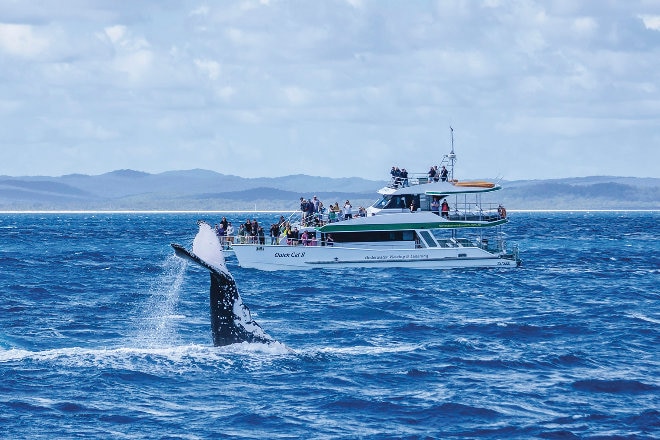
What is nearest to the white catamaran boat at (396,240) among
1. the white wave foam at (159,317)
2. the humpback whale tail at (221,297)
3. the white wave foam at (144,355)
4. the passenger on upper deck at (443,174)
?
the passenger on upper deck at (443,174)

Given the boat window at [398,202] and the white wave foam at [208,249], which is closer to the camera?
the white wave foam at [208,249]

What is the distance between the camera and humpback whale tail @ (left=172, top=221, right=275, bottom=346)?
17.9 metres

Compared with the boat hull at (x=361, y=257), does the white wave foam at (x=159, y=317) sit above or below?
below

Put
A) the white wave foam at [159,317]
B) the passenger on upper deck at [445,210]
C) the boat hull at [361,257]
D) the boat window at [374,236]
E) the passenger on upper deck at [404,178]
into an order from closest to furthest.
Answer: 1. the white wave foam at [159,317]
2. the boat hull at [361,257]
3. the boat window at [374,236]
4. the passenger on upper deck at [445,210]
5. the passenger on upper deck at [404,178]

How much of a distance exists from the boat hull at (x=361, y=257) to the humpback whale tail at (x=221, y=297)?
3132 cm

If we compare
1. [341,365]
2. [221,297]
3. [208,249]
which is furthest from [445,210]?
[208,249]

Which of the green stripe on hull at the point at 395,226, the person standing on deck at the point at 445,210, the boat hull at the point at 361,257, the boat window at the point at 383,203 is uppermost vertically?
the boat window at the point at 383,203

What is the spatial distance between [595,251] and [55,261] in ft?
138

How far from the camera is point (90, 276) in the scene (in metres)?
56.7

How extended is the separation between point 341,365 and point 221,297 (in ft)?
18.3

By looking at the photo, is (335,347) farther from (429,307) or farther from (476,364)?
(429,307)

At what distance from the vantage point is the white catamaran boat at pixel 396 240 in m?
54.3

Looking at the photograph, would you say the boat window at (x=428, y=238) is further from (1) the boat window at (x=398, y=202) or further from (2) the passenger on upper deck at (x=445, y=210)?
(1) the boat window at (x=398, y=202)

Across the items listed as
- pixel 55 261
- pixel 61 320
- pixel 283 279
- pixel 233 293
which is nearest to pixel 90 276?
pixel 283 279
